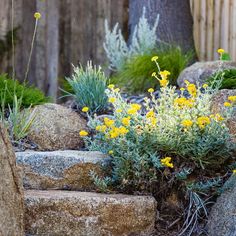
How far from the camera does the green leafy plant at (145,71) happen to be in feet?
19.0

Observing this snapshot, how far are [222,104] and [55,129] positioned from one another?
3.91 feet

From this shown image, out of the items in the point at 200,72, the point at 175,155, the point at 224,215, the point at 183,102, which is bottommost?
the point at 224,215

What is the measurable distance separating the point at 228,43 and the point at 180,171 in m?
3.97

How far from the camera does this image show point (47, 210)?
11.3 feet

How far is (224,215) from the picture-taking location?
3434 millimetres

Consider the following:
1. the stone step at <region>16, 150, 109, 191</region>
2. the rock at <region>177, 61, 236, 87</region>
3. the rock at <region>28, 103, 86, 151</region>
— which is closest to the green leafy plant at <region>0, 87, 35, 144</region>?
the rock at <region>28, 103, 86, 151</region>

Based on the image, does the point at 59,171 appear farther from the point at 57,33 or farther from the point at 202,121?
the point at 57,33

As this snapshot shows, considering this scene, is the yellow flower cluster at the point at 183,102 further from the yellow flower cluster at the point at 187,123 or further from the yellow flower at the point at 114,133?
the yellow flower at the point at 114,133

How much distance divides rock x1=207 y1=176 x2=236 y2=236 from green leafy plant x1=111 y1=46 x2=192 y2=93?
2251 millimetres

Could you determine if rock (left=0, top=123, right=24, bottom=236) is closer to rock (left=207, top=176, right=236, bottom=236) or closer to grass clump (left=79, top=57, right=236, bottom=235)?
grass clump (left=79, top=57, right=236, bottom=235)

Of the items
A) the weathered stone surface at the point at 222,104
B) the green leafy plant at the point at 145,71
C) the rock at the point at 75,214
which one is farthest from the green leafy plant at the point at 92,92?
the rock at the point at 75,214

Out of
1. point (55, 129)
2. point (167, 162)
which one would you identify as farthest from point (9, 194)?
point (55, 129)

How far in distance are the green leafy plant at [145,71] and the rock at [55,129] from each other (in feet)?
3.47

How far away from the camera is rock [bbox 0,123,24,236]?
292 centimetres
